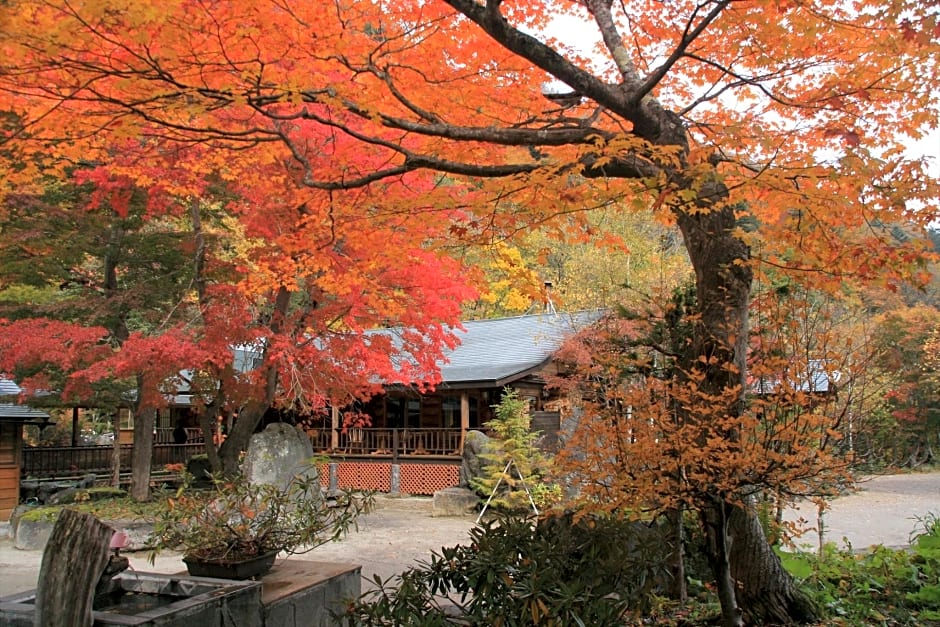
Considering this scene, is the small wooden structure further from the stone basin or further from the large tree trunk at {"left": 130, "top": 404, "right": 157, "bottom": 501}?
the stone basin

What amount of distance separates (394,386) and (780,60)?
51.3 feet

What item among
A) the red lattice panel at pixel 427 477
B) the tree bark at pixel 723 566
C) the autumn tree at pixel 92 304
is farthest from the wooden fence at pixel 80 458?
the tree bark at pixel 723 566

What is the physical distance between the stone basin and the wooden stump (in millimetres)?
177

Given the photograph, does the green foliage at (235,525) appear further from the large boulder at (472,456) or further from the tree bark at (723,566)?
the large boulder at (472,456)

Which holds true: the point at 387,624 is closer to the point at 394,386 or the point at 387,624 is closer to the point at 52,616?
the point at 52,616

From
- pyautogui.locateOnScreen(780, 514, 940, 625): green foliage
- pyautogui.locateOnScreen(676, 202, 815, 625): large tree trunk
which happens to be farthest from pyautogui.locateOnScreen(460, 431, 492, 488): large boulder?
pyautogui.locateOnScreen(676, 202, 815, 625): large tree trunk

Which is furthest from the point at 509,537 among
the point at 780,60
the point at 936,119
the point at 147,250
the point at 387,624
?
the point at 147,250

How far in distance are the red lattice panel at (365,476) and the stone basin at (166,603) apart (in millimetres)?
14871

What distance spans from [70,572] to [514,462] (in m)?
10.3

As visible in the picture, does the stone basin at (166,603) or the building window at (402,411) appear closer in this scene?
the stone basin at (166,603)

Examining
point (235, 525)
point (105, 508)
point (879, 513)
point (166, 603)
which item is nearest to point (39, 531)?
point (105, 508)

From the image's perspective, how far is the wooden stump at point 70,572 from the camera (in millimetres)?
3611

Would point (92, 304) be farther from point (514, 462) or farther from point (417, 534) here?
point (514, 462)

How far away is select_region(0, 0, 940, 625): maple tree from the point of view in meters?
4.86
